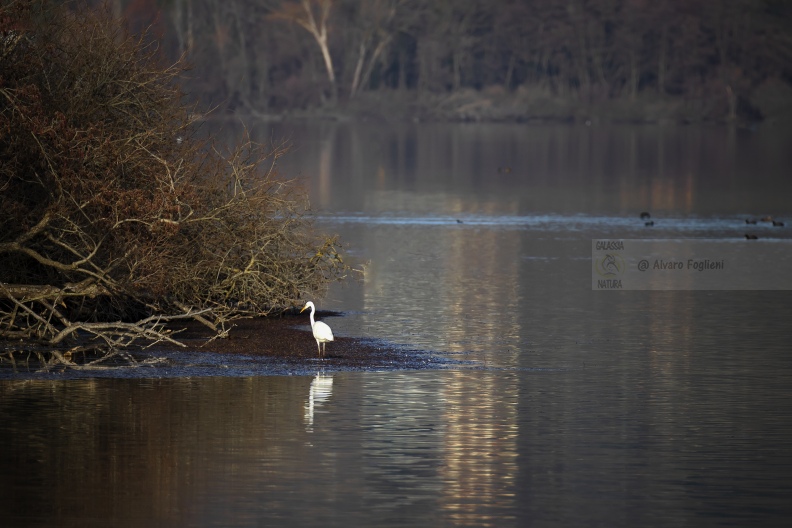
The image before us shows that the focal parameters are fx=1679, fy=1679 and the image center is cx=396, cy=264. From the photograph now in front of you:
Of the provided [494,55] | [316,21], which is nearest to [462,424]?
[494,55]

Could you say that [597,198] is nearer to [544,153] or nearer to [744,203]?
[744,203]

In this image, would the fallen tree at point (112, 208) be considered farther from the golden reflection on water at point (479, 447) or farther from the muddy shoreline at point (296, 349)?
the golden reflection on water at point (479, 447)

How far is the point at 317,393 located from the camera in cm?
1828

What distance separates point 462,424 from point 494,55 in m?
130

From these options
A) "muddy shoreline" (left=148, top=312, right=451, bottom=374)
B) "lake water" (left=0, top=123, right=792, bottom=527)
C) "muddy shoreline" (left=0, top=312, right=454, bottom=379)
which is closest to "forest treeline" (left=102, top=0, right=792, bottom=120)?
"lake water" (left=0, top=123, right=792, bottom=527)

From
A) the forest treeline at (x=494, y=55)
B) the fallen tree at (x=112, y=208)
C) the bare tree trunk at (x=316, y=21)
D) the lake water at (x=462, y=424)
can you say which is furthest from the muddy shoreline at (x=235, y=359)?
the bare tree trunk at (x=316, y=21)

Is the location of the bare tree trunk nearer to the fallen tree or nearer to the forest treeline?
the forest treeline

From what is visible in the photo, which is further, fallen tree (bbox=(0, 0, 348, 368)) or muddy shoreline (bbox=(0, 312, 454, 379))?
fallen tree (bbox=(0, 0, 348, 368))

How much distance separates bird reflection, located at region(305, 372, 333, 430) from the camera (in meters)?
17.2

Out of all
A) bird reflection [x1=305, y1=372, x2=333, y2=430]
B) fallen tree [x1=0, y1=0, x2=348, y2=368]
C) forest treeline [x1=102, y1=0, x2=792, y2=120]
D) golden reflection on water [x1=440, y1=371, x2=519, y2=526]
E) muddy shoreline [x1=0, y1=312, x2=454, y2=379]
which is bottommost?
golden reflection on water [x1=440, y1=371, x2=519, y2=526]

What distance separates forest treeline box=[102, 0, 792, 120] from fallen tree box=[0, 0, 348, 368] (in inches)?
4252

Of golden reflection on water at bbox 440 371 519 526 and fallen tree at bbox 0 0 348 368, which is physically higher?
fallen tree at bbox 0 0 348 368

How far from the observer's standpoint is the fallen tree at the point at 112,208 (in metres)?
20.1

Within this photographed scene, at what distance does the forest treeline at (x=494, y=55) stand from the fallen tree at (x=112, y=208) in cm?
10801
